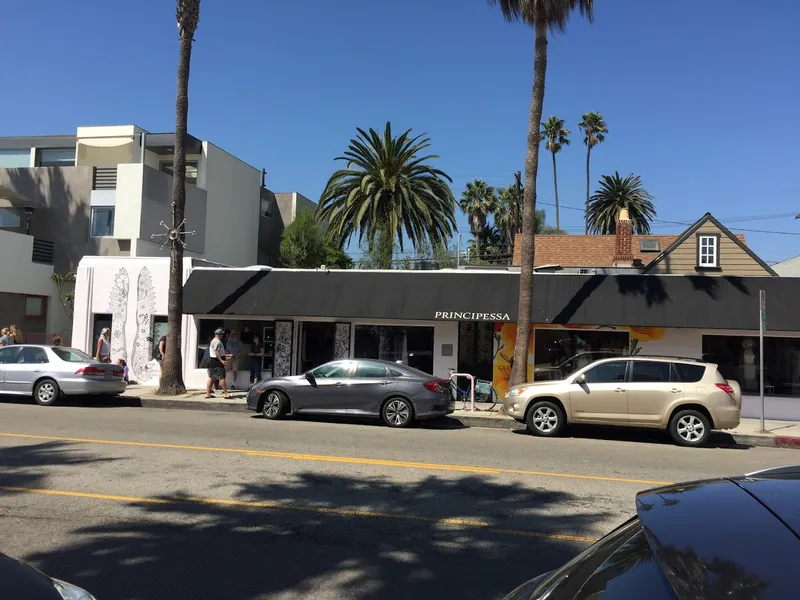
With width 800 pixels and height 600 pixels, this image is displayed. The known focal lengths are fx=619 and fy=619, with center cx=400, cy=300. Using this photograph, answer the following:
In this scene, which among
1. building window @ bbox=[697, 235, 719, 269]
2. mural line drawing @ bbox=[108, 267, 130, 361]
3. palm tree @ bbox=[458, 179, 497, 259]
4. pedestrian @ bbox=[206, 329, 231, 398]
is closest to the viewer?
pedestrian @ bbox=[206, 329, 231, 398]

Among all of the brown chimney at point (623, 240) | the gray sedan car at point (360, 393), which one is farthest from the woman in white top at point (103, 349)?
the brown chimney at point (623, 240)

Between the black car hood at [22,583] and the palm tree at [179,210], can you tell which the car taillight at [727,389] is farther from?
the palm tree at [179,210]

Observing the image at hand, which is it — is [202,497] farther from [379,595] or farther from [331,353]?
[331,353]

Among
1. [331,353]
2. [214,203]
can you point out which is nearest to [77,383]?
[331,353]

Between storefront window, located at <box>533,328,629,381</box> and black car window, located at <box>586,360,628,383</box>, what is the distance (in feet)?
14.4

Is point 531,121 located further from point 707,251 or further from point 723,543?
point 723,543

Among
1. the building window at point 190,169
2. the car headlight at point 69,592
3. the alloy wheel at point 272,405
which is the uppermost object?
the building window at point 190,169

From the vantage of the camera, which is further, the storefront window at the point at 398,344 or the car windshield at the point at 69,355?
the storefront window at the point at 398,344

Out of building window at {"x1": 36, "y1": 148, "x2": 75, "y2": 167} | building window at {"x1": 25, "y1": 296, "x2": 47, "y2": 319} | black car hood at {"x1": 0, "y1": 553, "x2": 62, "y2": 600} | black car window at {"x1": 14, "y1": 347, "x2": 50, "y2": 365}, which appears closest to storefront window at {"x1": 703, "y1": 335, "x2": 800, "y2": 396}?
black car hood at {"x1": 0, "y1": 553, "x2": 62, "y2": 600}

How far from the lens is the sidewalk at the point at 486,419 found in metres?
12.6

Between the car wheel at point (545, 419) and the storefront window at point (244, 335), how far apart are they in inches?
350

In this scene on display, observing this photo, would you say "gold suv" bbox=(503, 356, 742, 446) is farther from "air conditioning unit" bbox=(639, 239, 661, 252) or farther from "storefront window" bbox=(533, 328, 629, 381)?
"air conditioning unit" bbox=(639, 239, 661, 252)

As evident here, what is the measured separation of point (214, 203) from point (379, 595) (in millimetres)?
34476

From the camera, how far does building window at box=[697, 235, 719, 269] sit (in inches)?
833
